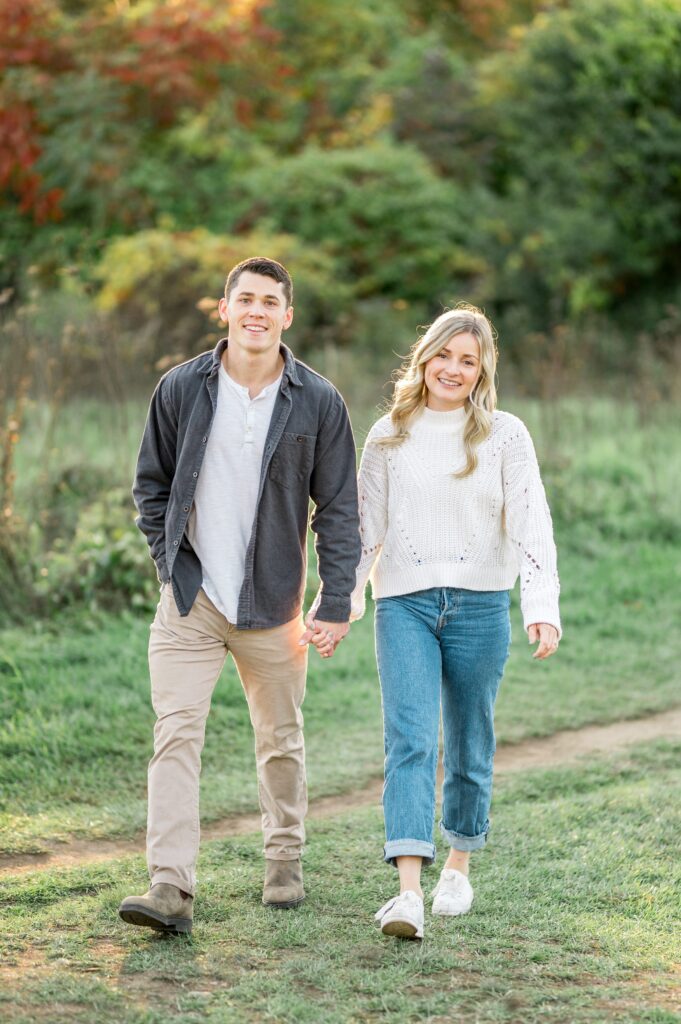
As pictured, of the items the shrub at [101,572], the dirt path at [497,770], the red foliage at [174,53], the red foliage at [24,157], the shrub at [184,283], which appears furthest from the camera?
the red foliage at [174,53]

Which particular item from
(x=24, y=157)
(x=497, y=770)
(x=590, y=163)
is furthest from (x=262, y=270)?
(x=590, y=163)

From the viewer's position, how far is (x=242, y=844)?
503 cm

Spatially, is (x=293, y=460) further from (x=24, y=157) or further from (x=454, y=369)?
(x=24, y=157)

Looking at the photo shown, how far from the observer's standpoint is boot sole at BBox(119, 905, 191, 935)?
383 cm

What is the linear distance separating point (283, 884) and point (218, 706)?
8.18 ft

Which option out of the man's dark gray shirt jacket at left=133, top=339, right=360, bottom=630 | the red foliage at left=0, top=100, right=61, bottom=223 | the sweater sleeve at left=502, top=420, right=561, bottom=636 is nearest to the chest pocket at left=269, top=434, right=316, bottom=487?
the man's dark gray shirt jacket at left=133, top=339, right=360, bottom=630

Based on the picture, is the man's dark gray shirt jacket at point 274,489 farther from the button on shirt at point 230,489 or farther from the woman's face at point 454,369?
the woman's face at point 454,369

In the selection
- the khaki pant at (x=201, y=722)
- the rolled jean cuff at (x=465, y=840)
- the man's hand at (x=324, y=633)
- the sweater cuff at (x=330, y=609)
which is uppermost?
the sweater cuff at (x=330, y=609)

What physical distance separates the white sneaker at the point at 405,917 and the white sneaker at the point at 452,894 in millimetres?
298

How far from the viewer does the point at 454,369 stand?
4160 millimetres

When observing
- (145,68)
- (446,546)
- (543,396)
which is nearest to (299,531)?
(446,546)

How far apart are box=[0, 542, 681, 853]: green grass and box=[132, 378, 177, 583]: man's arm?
5.18ft

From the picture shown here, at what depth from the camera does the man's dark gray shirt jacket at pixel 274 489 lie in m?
4.04

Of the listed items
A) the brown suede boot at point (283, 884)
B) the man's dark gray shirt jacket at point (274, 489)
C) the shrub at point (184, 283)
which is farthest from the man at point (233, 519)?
the shrub at point (184, 283)
